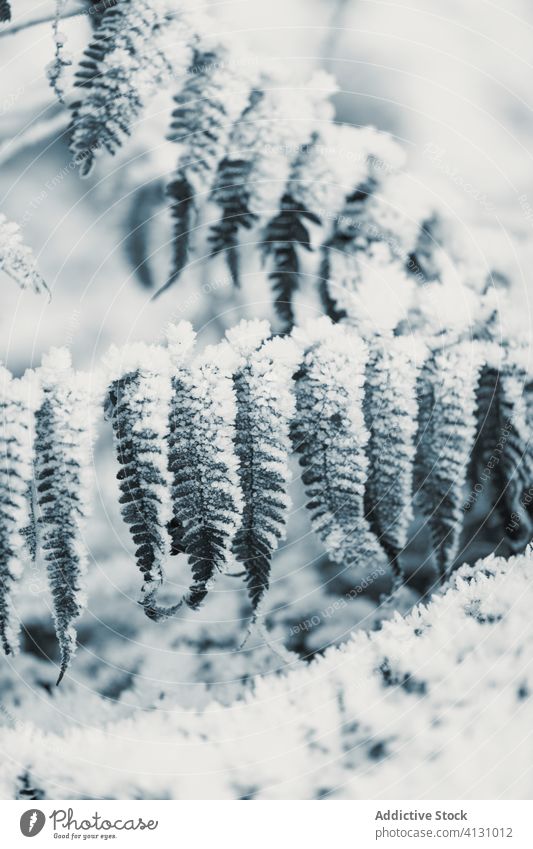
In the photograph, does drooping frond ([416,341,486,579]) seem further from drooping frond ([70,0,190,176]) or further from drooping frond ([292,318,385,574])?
drooping frond ([70,0,190,176])

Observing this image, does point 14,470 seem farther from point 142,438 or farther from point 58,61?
point 58,61

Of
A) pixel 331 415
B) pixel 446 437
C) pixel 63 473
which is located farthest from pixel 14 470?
pixel 446 437

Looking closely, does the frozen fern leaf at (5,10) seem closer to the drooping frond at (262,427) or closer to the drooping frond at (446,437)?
the drooping frond at (262,427)

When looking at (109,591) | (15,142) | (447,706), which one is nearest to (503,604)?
(447,706)

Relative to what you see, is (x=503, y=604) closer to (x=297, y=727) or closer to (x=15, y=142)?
(x=297, y=727)
